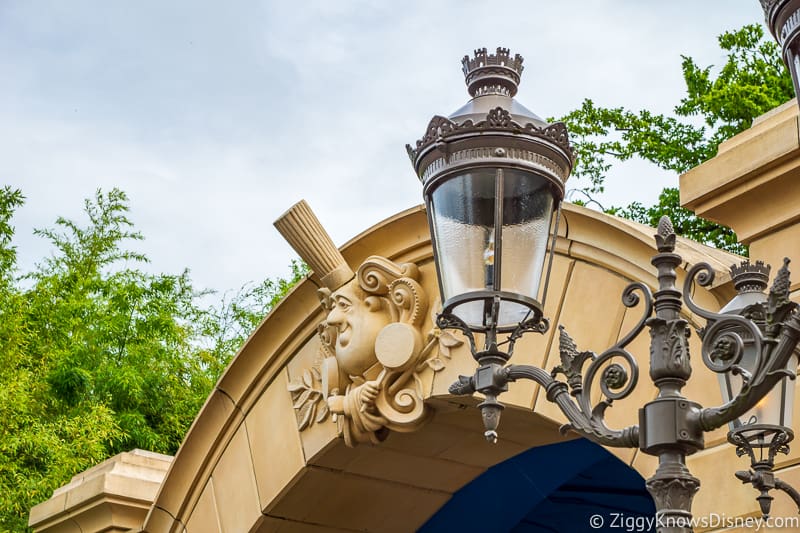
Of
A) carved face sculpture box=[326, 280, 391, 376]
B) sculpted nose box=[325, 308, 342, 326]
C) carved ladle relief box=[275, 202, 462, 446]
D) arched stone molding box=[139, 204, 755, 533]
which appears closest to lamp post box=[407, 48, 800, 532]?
arched stone molding box=[139, 204, 755, 533]

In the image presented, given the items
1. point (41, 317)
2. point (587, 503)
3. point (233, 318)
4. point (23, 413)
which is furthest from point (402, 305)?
point (233, 318)

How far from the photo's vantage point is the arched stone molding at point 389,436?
6293 millimetres

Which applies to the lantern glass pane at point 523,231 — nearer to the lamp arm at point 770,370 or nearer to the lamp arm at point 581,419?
the lamp arm at point 581,419

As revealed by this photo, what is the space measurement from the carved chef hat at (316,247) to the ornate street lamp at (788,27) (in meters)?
4.81

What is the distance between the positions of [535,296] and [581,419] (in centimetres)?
48

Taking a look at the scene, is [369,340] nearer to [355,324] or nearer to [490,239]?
[355,324]

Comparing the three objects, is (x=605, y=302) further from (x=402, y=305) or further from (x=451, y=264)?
(x=451, y=264)

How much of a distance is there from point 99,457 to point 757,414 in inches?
510

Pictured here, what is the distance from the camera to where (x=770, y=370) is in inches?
130

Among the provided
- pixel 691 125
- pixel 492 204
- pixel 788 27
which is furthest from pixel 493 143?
pixel 691 125

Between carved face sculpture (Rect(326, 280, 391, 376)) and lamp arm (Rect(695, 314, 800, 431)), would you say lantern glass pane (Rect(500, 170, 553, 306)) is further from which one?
carved face sculpture (Rect(326, 280, 391, 376))

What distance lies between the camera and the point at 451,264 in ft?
13.5

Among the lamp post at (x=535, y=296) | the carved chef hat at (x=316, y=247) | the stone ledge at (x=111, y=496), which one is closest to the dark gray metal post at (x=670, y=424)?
the lamp post at (x=535, y=296)

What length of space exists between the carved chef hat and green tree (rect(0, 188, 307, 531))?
303 inches
